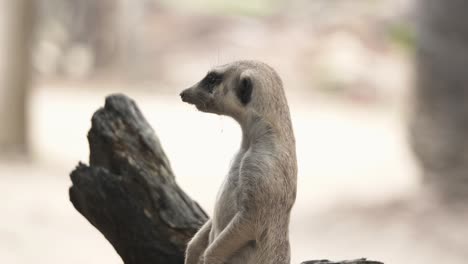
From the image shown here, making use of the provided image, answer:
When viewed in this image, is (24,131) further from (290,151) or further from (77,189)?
(290,151)

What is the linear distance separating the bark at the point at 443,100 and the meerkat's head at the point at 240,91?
5.52m

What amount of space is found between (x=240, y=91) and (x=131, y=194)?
2.50 feet

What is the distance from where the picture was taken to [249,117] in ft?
8.25

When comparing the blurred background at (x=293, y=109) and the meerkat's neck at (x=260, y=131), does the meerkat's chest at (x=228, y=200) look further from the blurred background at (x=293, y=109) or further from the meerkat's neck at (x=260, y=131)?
the blurred background at (x=293, y=109)

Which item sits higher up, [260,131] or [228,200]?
[260,131]

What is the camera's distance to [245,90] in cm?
250

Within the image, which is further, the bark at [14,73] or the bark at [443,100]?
the bark at [14,73]

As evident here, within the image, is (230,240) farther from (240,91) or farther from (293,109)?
(293,109)

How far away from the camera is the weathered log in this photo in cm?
305

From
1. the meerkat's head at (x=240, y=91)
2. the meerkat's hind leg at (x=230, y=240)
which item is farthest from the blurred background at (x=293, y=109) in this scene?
the meerkat's hind leg at (x=230, y=240)

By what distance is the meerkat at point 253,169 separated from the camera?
94.5 inches

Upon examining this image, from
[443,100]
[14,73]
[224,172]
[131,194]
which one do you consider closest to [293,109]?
[224,172]

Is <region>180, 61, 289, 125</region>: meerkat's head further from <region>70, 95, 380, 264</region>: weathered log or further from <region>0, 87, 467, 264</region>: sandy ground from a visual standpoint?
<region>0, 87, 467, 264</region>: sandy ground

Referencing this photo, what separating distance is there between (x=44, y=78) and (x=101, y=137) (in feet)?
43.0
